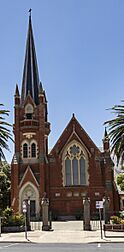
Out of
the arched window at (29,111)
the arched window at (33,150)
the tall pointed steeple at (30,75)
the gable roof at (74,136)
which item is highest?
the tall pointed steeple at (30,75)

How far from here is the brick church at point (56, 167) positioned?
195 ft

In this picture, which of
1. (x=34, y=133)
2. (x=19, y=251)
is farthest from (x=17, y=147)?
(x=19, y=251)

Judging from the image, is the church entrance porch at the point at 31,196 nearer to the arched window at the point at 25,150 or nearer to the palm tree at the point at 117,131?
the arched window at the point at 25,150

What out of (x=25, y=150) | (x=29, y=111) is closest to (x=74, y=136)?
(x=25, y=150)

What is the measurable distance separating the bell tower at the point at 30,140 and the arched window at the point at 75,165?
334 cm

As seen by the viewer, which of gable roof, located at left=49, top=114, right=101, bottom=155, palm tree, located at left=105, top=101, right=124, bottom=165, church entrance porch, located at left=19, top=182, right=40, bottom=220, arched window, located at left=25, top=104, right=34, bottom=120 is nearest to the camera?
palm tree, located at left=105, top=101, right=124, bottom=165

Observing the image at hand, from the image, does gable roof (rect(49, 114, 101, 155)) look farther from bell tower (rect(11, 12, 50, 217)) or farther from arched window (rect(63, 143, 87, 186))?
bell tower (rect(11, 12, 50, 217))

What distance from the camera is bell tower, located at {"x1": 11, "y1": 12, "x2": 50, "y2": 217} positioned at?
5944 centimetres

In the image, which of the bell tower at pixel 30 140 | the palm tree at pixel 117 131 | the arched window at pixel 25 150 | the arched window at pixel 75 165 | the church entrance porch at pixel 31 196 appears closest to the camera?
the palm tree at pixel 117 131

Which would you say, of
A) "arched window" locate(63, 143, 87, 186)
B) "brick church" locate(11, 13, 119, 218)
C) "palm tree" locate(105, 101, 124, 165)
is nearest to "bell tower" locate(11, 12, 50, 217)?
"brick church" locate(11, 13, 119, 218)

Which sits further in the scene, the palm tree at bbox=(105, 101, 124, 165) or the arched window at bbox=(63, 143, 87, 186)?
the arched window at bbox=(63, 143, 87, 186)

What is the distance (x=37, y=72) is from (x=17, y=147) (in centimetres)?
1475

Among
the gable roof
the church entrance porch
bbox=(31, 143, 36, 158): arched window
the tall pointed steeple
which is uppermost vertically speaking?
the tall pointed steeple

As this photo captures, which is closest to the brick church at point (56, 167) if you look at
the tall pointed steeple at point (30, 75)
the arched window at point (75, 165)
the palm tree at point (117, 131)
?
the arched window at point (75, 165)
